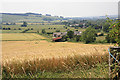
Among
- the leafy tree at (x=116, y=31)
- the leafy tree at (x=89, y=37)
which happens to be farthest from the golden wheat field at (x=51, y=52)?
the leafy tree at (x=89, y=37)

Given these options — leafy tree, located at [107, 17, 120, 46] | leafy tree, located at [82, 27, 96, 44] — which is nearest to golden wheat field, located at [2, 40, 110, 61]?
leafy tree, located at [107, 17, 120, 46]

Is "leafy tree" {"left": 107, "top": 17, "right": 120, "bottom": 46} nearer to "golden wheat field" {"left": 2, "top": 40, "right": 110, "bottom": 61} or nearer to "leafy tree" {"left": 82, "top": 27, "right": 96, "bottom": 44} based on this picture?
"golden wheat field" {"left": 2, "top": 40, "right": 110, "bottom": 61}

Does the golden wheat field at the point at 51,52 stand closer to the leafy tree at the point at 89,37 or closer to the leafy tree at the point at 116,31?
the leafy tree at the point at 116,31

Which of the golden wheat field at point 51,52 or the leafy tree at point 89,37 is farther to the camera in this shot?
the leafy tree at point 89,37

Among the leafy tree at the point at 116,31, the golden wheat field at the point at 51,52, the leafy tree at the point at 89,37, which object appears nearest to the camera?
the leafy tree at the point at 116,31

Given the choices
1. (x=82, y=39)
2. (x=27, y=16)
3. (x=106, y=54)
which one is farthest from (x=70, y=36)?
(x=27, y=16)

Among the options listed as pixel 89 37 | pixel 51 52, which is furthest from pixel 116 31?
pixel 89 37

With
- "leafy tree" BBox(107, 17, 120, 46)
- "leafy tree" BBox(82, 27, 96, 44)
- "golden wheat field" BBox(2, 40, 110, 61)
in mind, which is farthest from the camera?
"leafy tree" BBox(82, 27, 96, 44)

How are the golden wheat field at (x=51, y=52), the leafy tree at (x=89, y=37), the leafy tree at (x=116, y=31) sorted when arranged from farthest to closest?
the leafy tree at (x=89, y=37), the golden wheat field at (x=51, y=52), the leafy tree at (x=116, y=31)

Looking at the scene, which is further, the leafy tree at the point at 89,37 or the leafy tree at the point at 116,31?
the leafy tree at the point at 89,37

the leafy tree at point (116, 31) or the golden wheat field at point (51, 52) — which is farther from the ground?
the leafy tree at point (116, 31)

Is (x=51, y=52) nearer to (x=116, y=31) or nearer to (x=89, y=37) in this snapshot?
(x=116, y=31)
